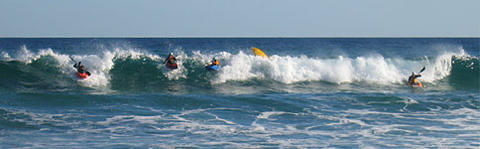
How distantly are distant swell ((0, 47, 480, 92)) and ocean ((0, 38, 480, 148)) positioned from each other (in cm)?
6

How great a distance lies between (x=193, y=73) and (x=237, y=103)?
21.8ft

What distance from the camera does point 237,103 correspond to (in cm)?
1577

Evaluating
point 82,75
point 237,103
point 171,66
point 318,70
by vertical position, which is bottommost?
point 237,103

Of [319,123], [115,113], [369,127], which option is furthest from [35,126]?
[369,127]

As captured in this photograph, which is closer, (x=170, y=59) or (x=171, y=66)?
(x=170, y=59)

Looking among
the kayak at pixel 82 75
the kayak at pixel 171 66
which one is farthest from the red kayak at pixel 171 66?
the kayak at pixel 82 75

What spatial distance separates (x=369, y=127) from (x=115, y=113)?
645 cm

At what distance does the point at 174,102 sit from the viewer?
51.0 feet

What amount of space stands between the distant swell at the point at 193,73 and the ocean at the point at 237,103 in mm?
60

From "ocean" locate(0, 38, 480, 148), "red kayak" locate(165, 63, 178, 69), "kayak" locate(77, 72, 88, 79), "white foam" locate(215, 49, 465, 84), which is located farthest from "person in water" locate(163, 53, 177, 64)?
"kayak" locate(77, 72, 88, 79)

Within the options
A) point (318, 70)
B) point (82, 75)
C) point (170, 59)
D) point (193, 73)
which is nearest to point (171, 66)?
point (170, 59)

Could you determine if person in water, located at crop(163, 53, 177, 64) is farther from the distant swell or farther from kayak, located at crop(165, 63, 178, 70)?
the distant swell

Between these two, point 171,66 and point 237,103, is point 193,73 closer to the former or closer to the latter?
point 171,66

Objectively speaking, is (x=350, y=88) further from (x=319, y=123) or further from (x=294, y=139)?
(x=294, y=139)
